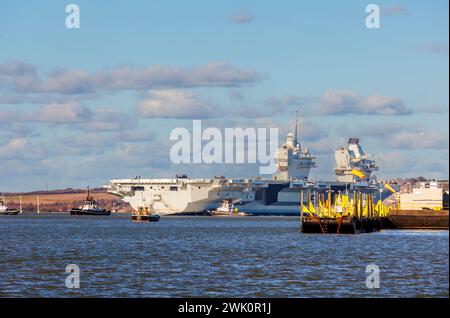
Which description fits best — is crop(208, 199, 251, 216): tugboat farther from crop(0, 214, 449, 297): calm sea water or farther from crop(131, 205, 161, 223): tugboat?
crop(0, 214, 449, 297): calm sea water

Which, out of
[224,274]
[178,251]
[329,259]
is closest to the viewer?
[224,274]

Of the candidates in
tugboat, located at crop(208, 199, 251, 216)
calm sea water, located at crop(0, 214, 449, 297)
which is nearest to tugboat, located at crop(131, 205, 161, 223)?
tugboat, located at crop(208, 199, 251, 216)

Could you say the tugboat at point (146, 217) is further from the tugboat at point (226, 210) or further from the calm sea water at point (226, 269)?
the calm sea water at point (226, 269)

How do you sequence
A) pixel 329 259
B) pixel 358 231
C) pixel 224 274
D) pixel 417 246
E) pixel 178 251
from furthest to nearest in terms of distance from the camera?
pixel 358 231 < pixel 417 246 < pixel 178 251 < pixel 329 259 < pixel 224 274

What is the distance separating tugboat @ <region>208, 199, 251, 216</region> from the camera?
19612 cm

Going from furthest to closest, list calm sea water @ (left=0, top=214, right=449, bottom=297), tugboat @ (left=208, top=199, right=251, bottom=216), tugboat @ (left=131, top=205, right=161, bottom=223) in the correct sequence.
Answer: tugboat @ (left=208, top=199, right=251, bottom=216), tugboat @ (left=131, top=205, right=161, bottom=223), calm sea water @ (left=0, top=214, right=449, bottom=297)

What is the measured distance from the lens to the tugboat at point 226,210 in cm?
19612

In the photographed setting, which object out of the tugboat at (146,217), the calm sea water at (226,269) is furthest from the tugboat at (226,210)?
the calm sea water at (226,269)

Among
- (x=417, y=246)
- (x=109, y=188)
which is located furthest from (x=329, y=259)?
(x=109, y=188)

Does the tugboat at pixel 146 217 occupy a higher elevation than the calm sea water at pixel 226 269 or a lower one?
lower
